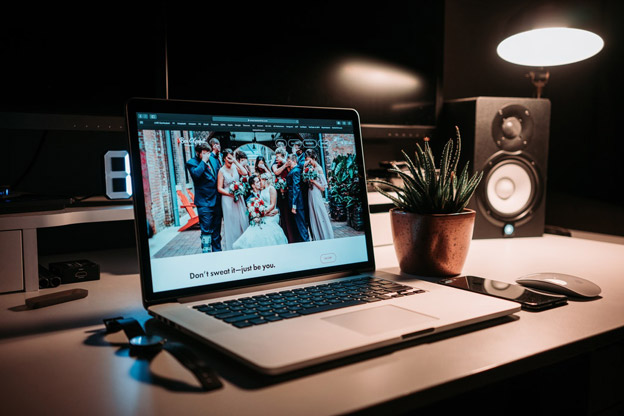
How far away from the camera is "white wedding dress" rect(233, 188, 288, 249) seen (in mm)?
701

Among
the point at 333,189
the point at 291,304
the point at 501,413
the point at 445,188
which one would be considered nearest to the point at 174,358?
the point at 291,304

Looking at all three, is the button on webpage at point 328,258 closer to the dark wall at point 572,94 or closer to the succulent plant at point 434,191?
the succulent plant at point 434,191

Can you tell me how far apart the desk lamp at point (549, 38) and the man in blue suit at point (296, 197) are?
0.75m

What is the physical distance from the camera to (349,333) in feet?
1.69

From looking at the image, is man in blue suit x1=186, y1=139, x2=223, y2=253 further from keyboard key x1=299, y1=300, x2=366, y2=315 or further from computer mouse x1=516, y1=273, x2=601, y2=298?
computer mouse x1=516, y1=273, x2=601, y2=298

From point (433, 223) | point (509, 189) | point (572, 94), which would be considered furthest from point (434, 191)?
point (572, 94)

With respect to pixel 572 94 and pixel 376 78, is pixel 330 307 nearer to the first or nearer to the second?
pixel 376 78

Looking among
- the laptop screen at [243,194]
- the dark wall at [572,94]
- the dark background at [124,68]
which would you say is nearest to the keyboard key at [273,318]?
the laptop screen at [243,194]

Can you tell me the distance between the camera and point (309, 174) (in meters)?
0.78

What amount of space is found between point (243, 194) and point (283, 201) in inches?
2.6

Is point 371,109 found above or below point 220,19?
below

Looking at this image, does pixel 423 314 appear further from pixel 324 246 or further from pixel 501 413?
pixel 501 413

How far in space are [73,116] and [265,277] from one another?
1.62 ft

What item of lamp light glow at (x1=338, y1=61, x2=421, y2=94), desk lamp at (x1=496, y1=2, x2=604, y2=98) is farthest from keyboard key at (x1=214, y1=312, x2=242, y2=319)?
desk lamp at (x1=496, y1=2, x2=604, y2=98)
